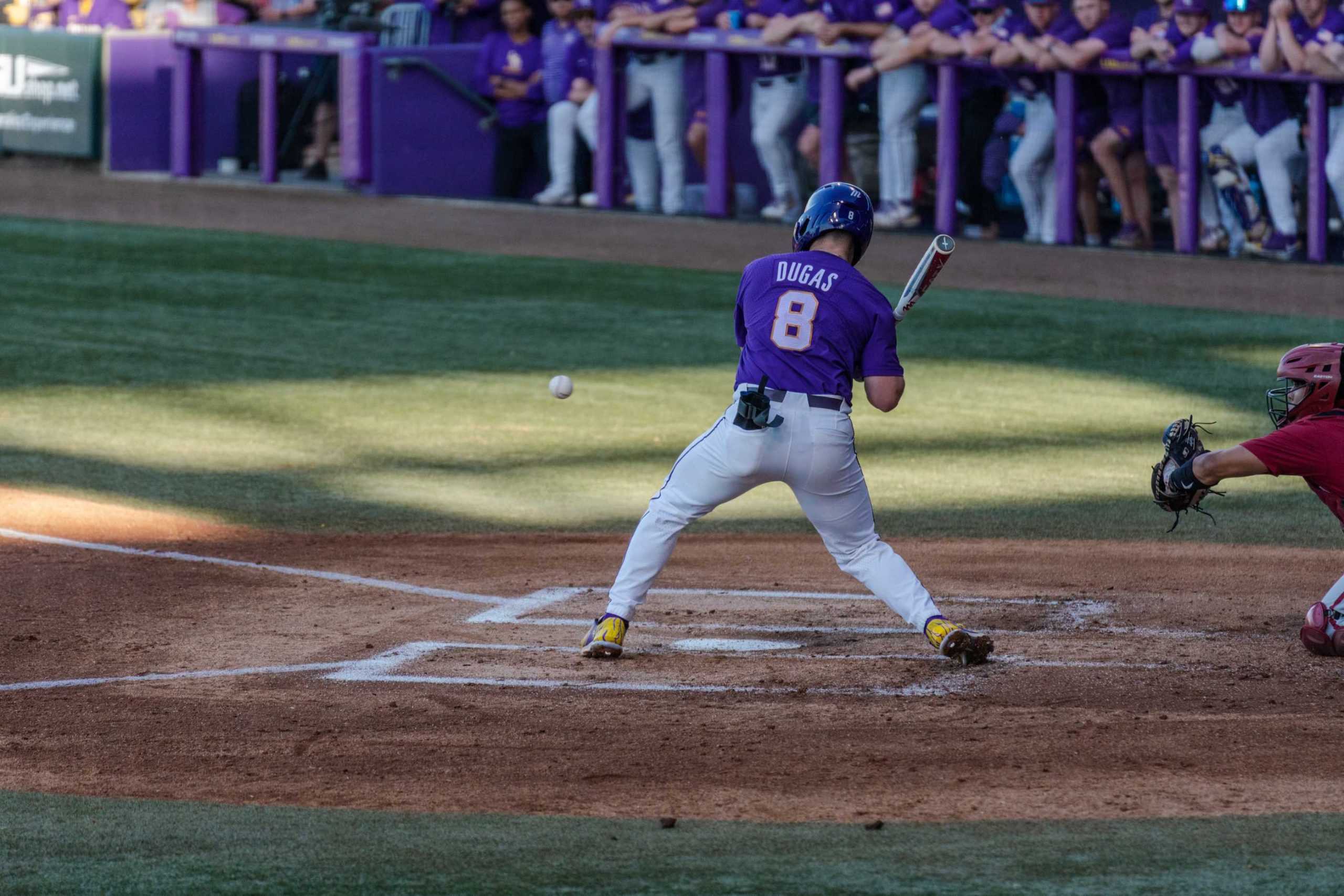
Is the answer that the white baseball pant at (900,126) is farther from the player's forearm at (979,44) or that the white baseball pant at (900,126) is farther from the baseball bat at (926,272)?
the baseball bat at (926,272)

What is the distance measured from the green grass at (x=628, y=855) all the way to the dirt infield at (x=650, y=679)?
7.4 inches

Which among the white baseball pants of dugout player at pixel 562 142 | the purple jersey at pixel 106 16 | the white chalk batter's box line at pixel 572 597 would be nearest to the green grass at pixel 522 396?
the white chalk batter's box line at pixel 572 597

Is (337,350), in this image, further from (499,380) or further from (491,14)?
(491,14)

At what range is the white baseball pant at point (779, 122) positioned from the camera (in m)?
16.9

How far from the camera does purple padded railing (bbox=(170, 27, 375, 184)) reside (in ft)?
63.3

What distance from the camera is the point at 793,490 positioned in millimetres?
5773

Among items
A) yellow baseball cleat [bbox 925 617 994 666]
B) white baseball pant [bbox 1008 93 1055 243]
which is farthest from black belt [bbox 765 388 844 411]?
white baseball pant [bbox 1008 93 1055 243]

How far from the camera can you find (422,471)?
9.30 m

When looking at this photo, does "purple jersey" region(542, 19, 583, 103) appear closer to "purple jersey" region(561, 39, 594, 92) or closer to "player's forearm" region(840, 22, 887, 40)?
"purple jersey" region(561, 39, 594, 92)

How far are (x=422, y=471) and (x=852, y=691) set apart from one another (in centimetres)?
400

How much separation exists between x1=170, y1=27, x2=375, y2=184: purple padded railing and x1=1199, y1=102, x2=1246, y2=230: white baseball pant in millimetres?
8223

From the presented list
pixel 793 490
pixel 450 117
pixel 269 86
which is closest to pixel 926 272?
pixel 793 490

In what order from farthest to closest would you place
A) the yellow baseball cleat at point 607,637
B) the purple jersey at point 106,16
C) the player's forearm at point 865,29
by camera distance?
the purple jersey at point 106,16 < the player's forearm at point 865,29 < the yellow baseball cleat at point 607,637

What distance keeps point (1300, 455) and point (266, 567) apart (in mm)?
3757
